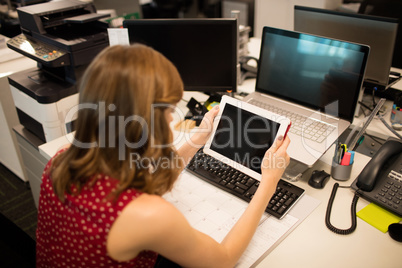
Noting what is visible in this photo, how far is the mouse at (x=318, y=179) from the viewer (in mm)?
1261

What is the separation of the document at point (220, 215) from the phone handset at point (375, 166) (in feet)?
0.58

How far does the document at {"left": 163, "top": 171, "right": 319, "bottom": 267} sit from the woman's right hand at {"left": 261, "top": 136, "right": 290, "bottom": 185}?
0.52ft

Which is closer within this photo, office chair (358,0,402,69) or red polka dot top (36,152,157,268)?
red polka dot top (36,152,157,268)

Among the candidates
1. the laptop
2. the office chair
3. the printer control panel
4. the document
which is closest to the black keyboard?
the document

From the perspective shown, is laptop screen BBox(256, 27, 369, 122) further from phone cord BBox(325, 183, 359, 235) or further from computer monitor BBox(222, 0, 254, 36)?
computer monitor BBox(222, 0, 254, 36)

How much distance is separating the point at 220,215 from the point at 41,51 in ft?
4.01

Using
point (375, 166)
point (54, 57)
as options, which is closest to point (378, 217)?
point (375, 166)

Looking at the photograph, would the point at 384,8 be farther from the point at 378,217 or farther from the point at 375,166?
the point at 378,217

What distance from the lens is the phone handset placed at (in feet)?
3.90

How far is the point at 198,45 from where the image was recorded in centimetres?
157

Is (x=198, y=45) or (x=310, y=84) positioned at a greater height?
(x=198, y=45)

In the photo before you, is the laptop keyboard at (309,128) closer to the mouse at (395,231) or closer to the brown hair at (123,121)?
the mouse at (395,231)

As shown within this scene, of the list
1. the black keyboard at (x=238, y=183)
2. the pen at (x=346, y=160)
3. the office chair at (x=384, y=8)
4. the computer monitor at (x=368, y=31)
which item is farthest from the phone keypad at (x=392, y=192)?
the office chair at (x=384, y=8)

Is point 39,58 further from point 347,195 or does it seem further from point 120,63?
point 347,195
